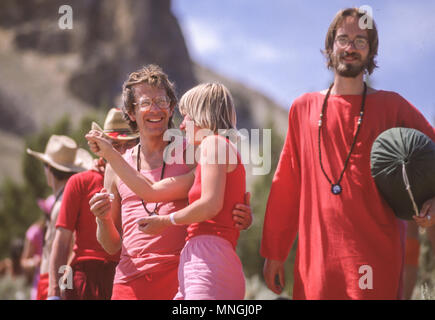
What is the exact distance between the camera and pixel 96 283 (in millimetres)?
3744

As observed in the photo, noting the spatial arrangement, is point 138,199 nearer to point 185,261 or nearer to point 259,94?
point 185,261

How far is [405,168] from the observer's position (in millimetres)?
2568

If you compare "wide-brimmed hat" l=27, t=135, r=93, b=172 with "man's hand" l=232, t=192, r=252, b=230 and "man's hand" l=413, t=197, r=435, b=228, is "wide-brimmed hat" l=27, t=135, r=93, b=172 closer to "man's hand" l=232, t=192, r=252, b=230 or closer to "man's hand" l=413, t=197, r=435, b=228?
"man's hand" l=232, t=192, r=252, b=230

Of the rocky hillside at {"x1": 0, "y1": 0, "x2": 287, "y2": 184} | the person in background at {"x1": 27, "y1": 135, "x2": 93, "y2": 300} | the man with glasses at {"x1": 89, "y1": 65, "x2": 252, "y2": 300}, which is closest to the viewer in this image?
the man with glasses at {"x1": 89, "y1": 65, "x2": 252, "y2": 300}

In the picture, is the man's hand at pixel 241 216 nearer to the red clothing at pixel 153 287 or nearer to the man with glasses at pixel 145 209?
the man with glasses at pixel 145 209

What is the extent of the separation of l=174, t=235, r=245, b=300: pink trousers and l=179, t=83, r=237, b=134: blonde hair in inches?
22.5

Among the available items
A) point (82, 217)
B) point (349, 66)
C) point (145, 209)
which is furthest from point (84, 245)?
point (349, 66)

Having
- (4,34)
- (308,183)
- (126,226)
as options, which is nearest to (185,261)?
(126,226)

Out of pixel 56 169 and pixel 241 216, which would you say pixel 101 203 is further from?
pixel 56 169

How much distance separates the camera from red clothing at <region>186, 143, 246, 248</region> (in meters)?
2.67

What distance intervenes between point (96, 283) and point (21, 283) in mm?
8133

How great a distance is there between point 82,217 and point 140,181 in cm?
119

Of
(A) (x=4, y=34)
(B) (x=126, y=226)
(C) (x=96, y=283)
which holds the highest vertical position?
(A) (x=4, y=34)


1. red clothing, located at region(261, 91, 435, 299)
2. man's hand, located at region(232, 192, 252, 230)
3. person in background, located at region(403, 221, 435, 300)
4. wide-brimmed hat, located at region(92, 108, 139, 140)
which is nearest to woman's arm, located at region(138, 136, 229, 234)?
man's hand, located at region(232, 192, 252, 230)
